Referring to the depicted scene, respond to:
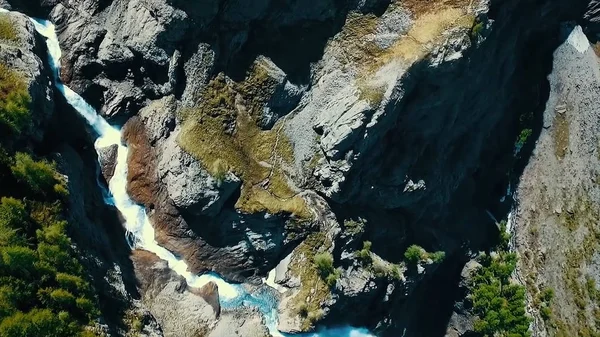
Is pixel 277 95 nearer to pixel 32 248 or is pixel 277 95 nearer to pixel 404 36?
pixel 404 36

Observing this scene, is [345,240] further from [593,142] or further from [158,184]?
[593,142]

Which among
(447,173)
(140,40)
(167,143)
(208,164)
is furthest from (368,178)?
(140,40)

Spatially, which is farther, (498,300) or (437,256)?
(498,300)

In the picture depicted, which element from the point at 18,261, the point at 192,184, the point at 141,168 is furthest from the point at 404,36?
the point at 18,261

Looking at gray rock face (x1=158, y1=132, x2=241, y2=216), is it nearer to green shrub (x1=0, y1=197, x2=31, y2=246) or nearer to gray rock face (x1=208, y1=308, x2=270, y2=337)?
gray rock face (x1=208, y1=308, x2=270, y2=337)

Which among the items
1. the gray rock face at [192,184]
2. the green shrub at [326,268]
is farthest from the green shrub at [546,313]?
the gray rock face at [192,184]
